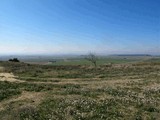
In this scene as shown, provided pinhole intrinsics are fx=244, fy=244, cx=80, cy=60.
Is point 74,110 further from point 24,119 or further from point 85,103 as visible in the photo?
point 24,119

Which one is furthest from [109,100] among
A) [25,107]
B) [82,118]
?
[25,107]

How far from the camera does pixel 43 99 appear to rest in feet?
80.1

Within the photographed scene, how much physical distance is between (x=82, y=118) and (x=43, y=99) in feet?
24.0

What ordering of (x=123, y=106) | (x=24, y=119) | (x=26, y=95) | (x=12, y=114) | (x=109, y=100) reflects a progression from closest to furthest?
(x=24, y=119)
(x=12, y=114)
(x=123, y=106)
(x=109, y=100)
(x=26, y=95)

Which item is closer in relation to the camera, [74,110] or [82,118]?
[82,118]

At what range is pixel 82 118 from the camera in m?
18.2

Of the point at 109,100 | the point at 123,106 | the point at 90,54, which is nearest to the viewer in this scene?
the point at 123,106

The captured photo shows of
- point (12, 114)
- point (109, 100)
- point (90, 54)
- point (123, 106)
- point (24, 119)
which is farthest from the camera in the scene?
point (90, 54)

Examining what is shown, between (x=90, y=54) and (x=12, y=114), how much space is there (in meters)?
101

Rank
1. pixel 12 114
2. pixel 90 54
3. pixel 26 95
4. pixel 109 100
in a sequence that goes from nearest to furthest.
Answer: pixel 12 114
pixel 109 100
pixel 26 95
pixel 90 54

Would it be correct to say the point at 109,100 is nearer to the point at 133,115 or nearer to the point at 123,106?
the point at 123,106

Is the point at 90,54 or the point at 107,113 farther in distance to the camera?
the point at 90,54

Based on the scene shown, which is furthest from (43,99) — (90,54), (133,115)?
(90,54)

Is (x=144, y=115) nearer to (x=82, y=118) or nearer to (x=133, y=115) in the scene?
(x=133, y=115)
